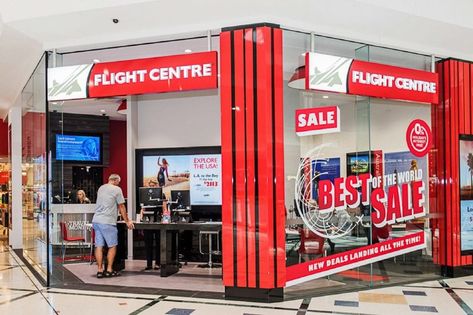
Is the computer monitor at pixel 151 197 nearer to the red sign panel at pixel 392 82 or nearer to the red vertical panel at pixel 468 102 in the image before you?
the red sign panel at pixel 392 82

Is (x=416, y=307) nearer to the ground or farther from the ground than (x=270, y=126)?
nearer to the ground

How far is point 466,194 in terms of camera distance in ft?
21.6

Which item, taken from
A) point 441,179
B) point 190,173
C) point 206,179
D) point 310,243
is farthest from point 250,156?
point 190,173

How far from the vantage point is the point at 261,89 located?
5.09 metres

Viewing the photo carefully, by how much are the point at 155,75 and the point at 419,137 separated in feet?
12.1

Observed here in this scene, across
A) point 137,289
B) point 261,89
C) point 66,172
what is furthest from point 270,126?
point 66,172

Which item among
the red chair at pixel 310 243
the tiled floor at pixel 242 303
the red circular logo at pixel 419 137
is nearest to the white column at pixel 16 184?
the tiled floor at pixel 242 303

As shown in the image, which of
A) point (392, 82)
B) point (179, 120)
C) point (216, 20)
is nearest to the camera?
point (216, 20)

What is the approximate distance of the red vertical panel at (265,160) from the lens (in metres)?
5.05

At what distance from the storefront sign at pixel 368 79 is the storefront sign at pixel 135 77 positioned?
1.19m

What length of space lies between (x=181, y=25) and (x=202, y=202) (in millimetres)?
3586

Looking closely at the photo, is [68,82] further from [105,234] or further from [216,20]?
[105,234]

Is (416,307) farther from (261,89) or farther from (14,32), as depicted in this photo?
(14,32)

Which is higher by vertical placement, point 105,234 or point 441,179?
point 441,179
